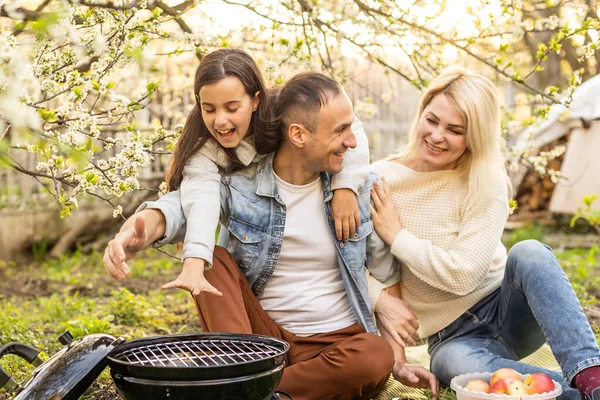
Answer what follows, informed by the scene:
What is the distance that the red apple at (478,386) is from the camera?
2.53m

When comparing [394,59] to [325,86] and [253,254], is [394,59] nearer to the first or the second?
[325,86]

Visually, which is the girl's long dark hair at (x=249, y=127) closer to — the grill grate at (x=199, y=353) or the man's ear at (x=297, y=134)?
the man's ear at (x=297, y=134)

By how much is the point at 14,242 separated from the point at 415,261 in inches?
234

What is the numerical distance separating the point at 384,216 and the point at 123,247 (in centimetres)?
110

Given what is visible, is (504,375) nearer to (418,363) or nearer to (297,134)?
(418,363)

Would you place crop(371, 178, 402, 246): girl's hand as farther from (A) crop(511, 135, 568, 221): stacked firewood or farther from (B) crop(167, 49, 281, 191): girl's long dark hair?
(A) crop(511, 135, 568, 221): stacked firewood

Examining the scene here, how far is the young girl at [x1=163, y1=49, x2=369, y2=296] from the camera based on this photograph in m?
2.67

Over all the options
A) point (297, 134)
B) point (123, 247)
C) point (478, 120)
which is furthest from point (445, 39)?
point (123, 247)

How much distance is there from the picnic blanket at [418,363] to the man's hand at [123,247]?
46.8 inches

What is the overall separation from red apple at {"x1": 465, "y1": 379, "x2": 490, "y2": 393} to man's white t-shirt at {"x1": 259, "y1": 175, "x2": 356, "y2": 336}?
56 cm

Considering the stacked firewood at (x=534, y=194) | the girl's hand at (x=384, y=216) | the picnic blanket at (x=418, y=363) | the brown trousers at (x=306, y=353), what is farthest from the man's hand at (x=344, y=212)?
the stacked firewood at (x=534, y=194)

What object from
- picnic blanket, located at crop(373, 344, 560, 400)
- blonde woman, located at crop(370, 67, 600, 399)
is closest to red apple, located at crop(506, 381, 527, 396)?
blonde woman, located at crop(370, 67, 600, 399)

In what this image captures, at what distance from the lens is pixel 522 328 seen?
3.01 meters

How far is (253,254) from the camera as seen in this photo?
9.41 feet
